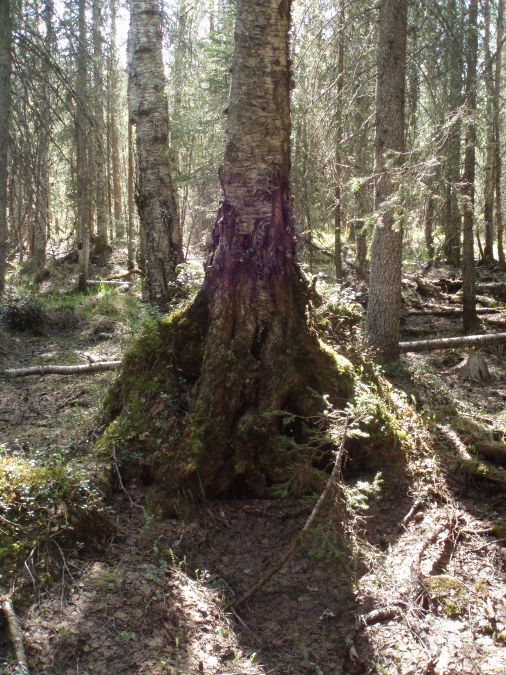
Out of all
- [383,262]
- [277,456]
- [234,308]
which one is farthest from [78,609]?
[383,262]

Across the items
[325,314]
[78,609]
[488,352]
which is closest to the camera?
[78,609]

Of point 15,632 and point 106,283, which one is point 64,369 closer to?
point 15,632

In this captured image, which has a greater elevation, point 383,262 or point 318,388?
point 383,262

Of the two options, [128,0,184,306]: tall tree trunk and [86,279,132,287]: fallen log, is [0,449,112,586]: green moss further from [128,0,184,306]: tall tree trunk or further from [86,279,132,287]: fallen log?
[86,279,132,287]: fallen log

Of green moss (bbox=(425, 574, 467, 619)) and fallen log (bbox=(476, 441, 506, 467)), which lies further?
fallen log (bbox=(476, 441, 506, 467))

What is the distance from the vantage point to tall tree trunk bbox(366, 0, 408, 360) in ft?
26.0

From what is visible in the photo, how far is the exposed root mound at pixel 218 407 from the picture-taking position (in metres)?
4.30

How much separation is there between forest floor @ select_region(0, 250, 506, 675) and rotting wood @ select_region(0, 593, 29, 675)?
0.05m

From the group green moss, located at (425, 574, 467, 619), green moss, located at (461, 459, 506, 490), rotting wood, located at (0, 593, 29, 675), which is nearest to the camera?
rotting wood, located at (0, 593, 29, 675)

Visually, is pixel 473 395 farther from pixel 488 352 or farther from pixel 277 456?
pixel 277 456

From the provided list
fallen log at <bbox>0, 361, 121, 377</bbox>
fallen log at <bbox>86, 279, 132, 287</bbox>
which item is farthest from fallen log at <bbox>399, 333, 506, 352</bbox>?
fallen log at <bbox>86, 279, 132, 287</bbox>

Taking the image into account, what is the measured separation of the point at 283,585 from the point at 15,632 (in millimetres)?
1858

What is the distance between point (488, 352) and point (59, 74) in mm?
9590

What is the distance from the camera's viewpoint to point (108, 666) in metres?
2.74
